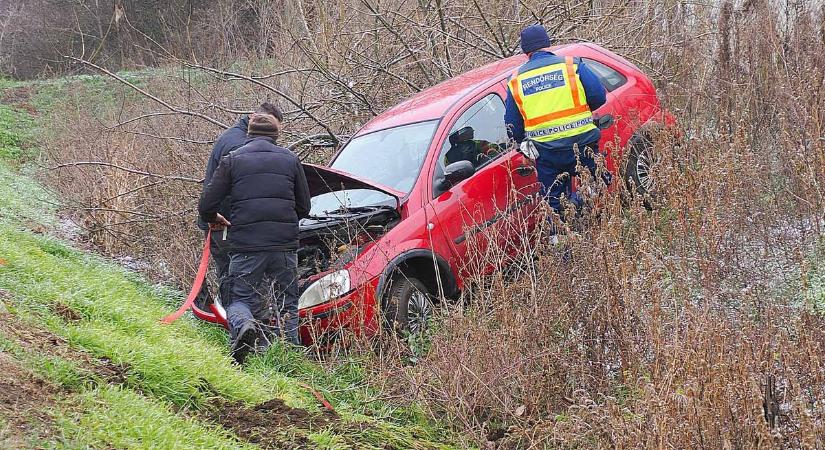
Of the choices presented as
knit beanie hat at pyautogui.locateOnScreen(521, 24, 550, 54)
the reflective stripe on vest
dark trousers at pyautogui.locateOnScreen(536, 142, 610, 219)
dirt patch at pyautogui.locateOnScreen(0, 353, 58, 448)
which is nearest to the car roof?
knit beanie hat at pyautogui.locateOnScreen(521, 24, 550, 54)

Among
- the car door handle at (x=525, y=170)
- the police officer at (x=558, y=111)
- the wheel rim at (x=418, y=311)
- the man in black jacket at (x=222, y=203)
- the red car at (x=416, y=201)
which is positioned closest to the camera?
the red car at (x=416, y=201)

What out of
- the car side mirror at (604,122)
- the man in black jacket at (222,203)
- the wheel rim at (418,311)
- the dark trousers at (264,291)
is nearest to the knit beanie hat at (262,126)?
the man in black jacket at (222,203)

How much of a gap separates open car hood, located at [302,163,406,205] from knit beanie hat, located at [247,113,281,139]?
392 mm

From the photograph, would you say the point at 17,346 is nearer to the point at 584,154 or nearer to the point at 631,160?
the point at 584,154

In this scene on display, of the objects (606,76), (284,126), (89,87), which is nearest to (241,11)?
(89,87)

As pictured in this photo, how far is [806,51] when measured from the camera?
Answer: 28.0ft

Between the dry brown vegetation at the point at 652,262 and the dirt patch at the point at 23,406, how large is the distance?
2.11m

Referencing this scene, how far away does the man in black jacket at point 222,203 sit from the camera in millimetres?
6703

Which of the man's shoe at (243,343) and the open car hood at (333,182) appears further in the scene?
the open car hood at (333,182)

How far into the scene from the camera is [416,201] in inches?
247

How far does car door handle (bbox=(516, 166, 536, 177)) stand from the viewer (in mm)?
6809

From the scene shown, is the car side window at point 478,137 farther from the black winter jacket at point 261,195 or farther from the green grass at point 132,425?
the green grass at point 132,425

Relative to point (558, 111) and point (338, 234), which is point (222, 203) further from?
point (558, 111)

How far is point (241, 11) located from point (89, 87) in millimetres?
8682
